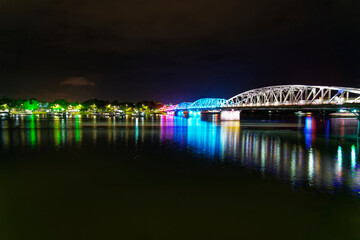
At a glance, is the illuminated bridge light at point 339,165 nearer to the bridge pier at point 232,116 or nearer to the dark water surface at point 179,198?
the dark water surface at point 179,198

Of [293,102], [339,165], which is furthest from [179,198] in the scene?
[293,102]

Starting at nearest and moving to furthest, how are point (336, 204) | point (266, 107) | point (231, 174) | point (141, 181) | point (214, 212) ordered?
1. point (214, 212)
2. point (336, 204)
3. point (141, 181)
4. point (231, 174)
5. point (266, 107)

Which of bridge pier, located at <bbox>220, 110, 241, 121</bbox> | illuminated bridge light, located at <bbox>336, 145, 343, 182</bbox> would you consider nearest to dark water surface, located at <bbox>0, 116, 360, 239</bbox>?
illuminated bridge light, located at <bbox>336, 145, 343, 182</bbox>

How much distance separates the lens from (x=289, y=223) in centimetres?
874

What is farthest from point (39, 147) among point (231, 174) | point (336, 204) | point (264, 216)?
point (336, 204)

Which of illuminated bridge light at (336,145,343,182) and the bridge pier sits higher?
the bridge pier

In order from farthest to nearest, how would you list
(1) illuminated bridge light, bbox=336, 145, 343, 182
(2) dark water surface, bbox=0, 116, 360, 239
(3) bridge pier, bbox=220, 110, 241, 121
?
1. (3) bridge pier, bbox=220, 110, 241, 121
2. (1) illuminated bridge light, bbox=336, 145, 343, 182
3. (2) dark water surface, bbox=0, 116, 360, 239

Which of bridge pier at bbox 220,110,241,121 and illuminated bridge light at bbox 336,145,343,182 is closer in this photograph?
illuminated bridge light at bbox 336,145,343,182

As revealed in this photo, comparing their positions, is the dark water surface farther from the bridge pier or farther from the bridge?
the bridge pier

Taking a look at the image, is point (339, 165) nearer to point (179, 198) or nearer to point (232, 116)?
point (179, 198)

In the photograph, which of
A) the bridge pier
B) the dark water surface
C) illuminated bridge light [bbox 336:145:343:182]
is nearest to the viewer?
the dark water surface

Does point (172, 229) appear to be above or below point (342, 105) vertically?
below

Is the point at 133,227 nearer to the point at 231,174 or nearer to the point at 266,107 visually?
the point at 231,174

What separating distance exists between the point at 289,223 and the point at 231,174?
6.32 metres
